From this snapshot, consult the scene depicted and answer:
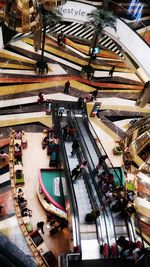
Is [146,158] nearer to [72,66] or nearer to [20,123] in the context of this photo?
[20,123]

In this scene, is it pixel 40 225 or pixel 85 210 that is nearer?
pixel 85 210

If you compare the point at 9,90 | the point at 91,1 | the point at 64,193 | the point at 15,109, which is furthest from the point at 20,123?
the point at 91,1

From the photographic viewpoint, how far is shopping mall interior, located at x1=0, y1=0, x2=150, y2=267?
14.7 meters

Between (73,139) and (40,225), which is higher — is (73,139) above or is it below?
above

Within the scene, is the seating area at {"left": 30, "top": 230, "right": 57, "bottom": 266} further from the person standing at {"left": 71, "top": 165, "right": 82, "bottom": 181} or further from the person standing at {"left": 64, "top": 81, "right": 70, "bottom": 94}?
the person standing at {"left": 64, "top": 81, "right": 70, "bottom": 94}

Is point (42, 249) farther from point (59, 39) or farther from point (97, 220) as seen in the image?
point (59, 39)

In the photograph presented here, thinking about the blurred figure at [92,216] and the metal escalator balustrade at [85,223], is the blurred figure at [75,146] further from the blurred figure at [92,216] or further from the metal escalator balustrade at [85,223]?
the blurred figure at [92,216]

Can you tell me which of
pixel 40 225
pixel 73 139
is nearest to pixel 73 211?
pixel 40 225

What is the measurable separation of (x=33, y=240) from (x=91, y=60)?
14.1 m

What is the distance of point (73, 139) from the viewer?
63.5ft

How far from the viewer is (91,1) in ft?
88.1

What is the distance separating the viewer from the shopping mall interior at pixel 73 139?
48.2 ft

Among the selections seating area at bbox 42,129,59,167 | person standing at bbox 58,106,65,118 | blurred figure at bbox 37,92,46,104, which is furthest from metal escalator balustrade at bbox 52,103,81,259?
blurred figure at bbox 37,92,46,104

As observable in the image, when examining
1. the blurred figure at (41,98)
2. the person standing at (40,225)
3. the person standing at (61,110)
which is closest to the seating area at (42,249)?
the person standing at (40,225)
